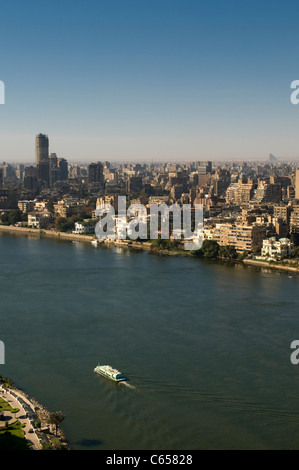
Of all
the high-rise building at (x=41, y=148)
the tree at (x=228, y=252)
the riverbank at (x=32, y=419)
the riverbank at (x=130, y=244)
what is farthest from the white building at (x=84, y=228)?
the high-rise building at (x=41, y=148)

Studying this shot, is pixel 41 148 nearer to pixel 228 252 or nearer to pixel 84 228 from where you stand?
pixel 84 228

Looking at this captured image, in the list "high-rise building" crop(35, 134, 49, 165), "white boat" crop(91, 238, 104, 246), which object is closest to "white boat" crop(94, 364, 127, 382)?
"white boat" crop(91, 238, 104, 246)

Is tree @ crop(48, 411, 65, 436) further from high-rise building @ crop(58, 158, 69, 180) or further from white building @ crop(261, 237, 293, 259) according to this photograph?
high-rise building @ crop(58, 158, 69, 180)

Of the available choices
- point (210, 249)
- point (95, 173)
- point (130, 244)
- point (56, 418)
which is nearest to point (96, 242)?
point (130, 244)

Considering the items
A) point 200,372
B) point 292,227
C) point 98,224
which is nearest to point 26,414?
point 200,372

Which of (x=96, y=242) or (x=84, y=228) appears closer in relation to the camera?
(x=96, y=242)

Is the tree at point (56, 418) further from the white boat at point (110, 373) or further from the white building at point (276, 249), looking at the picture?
the white building at point (276, 249)
